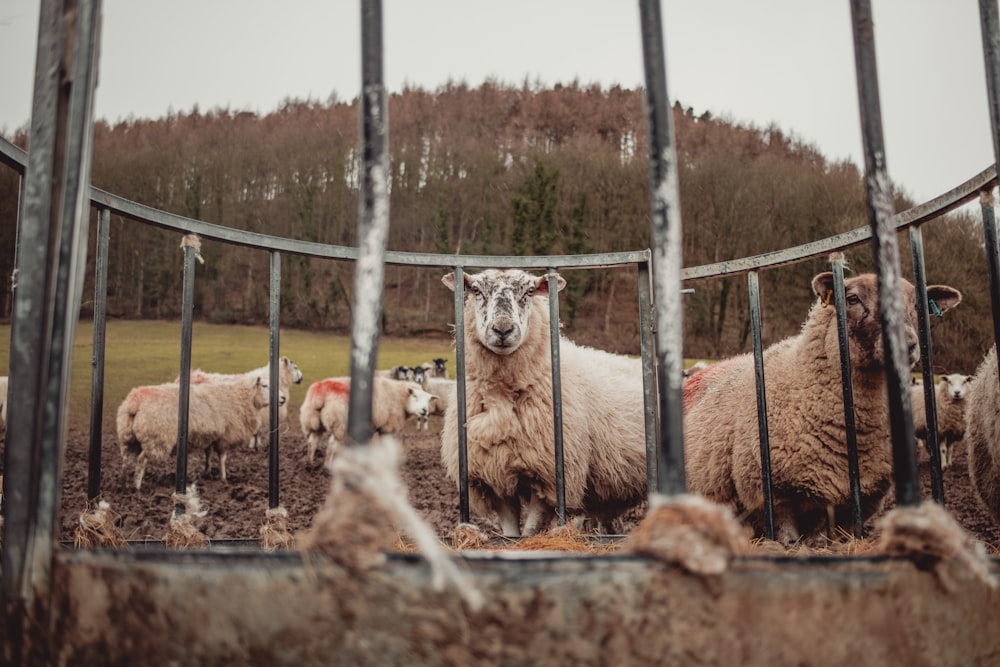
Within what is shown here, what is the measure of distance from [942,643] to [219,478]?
1104cm

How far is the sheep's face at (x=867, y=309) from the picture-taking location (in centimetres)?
382

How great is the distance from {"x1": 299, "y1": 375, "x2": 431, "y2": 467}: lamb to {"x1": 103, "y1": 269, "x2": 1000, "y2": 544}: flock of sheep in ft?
21.4

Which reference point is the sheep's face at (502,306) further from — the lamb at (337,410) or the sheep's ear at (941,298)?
the lamb at (337,410)

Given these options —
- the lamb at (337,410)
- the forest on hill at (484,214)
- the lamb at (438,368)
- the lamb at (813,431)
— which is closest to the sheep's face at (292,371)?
the lamb at (337,410)

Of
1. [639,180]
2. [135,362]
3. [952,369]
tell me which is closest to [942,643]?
[952,369]

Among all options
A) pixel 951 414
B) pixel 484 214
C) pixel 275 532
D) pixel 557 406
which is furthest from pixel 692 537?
pixel 484 214

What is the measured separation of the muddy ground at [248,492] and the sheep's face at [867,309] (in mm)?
2462

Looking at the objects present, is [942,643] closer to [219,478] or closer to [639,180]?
[219,478]

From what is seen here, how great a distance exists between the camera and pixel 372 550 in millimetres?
694

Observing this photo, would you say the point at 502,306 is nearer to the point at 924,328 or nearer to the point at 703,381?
the point at 703,381

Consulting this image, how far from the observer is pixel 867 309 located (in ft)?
12.9

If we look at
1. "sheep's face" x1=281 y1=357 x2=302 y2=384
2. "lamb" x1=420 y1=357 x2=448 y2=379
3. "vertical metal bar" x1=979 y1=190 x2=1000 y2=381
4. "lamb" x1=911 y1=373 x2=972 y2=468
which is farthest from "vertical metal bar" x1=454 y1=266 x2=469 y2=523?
"lamb" x1=420 y1=357 x2=448 y2=379

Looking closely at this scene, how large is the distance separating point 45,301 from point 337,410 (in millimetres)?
10822

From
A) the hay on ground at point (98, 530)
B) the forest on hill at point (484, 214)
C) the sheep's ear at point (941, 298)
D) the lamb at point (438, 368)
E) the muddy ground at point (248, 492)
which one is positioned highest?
the forest on hill at point (484, 214)
